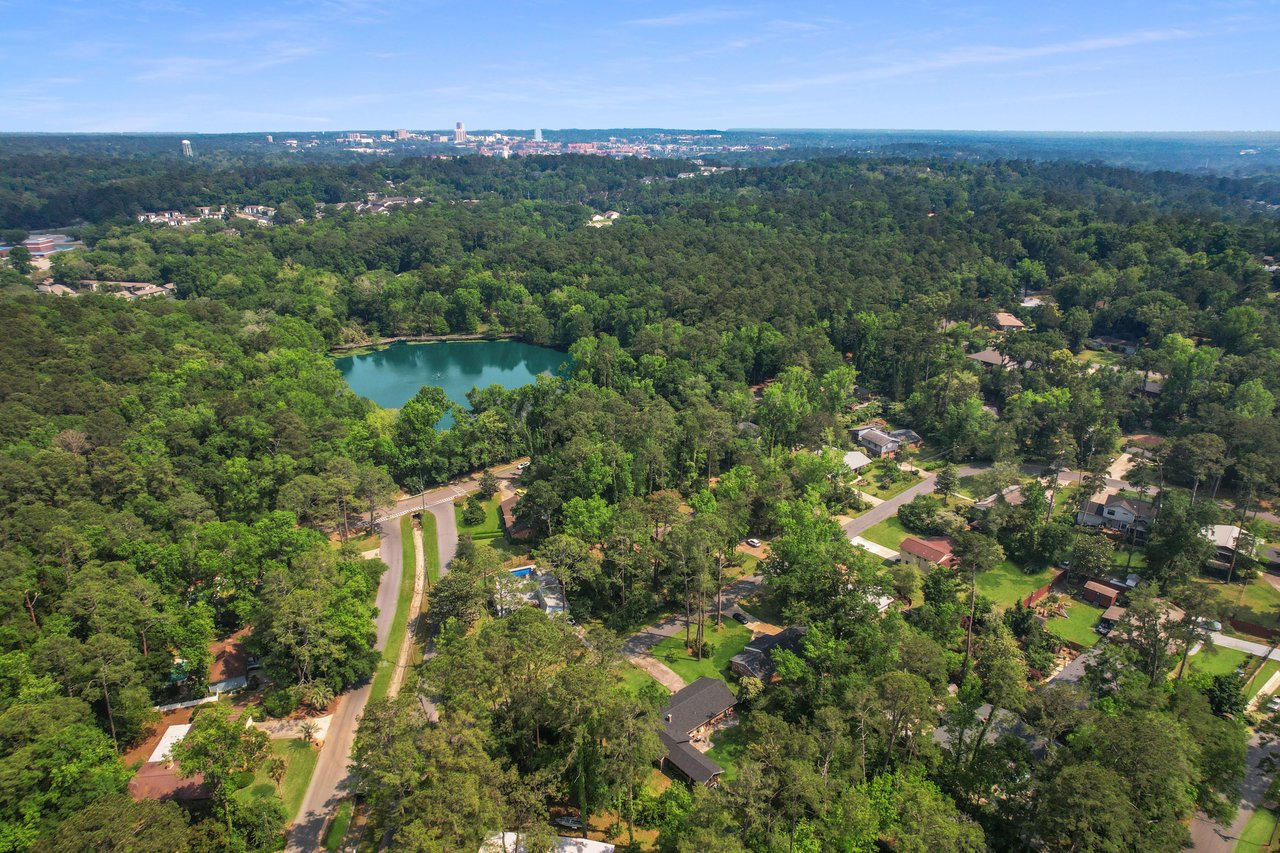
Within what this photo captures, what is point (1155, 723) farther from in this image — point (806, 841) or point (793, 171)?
point (793, 171)

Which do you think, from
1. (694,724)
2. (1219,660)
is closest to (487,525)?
(694,724)

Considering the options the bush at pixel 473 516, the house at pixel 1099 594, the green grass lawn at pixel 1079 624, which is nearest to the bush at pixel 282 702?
the bush at pixel 473 516

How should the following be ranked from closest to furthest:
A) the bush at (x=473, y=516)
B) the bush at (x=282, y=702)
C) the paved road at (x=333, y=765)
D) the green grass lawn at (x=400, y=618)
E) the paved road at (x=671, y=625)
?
the paved road at (x=333, y=765) → the bush at (x=282, y=702) → the green grass lawn at (x=400, y=618) → the paved road at (x=671, y=625) → the bush at (x=473, y=516)

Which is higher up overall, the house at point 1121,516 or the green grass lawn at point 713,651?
the house at point 1121,516

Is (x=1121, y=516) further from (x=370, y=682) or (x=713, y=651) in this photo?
(x=370, y=682)

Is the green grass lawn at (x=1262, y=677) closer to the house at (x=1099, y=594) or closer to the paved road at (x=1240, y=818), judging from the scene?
the paved road at (x=1240, y=818)

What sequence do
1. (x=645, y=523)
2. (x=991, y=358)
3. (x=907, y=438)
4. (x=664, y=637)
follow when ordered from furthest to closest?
(x=991, y=358) → (x=907, y=438) → (x=645, y=523) → (x=664, y=637)

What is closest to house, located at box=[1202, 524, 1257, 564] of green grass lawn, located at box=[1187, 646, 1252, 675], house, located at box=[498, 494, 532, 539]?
green grass lawn, located at box=[1187, 646, 1252, 675]
